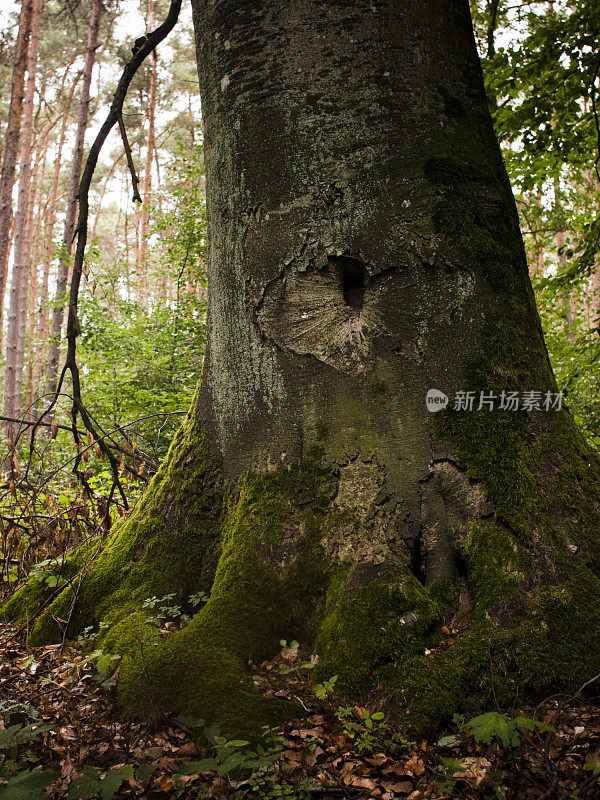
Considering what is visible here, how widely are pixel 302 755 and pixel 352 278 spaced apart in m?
2.06

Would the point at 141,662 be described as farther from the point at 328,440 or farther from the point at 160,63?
the point at 160,63

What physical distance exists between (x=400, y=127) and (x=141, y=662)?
277 cm

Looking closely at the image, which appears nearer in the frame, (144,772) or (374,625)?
(144,772)

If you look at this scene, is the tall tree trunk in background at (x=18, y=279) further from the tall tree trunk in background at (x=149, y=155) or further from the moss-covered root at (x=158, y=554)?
the moss-covered root at (x=158, y=554)

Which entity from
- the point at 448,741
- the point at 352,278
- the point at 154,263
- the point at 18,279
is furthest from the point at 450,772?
the point at 18,279

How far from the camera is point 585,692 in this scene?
2057mm

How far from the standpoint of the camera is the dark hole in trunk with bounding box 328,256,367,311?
2.73 meters

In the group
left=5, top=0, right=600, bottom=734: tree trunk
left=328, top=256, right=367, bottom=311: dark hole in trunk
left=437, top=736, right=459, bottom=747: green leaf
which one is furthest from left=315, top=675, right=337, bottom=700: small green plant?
left=328, top=256, right=367, bottom=311: dark hole in trunk

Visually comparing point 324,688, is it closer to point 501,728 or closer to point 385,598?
point 385,598

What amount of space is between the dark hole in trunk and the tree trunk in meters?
0.01

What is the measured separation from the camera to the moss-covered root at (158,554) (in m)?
2.83

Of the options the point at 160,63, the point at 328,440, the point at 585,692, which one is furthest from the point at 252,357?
the point at 160,63

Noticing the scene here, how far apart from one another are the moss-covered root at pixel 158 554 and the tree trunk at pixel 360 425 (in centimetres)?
1

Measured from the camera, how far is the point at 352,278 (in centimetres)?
280
